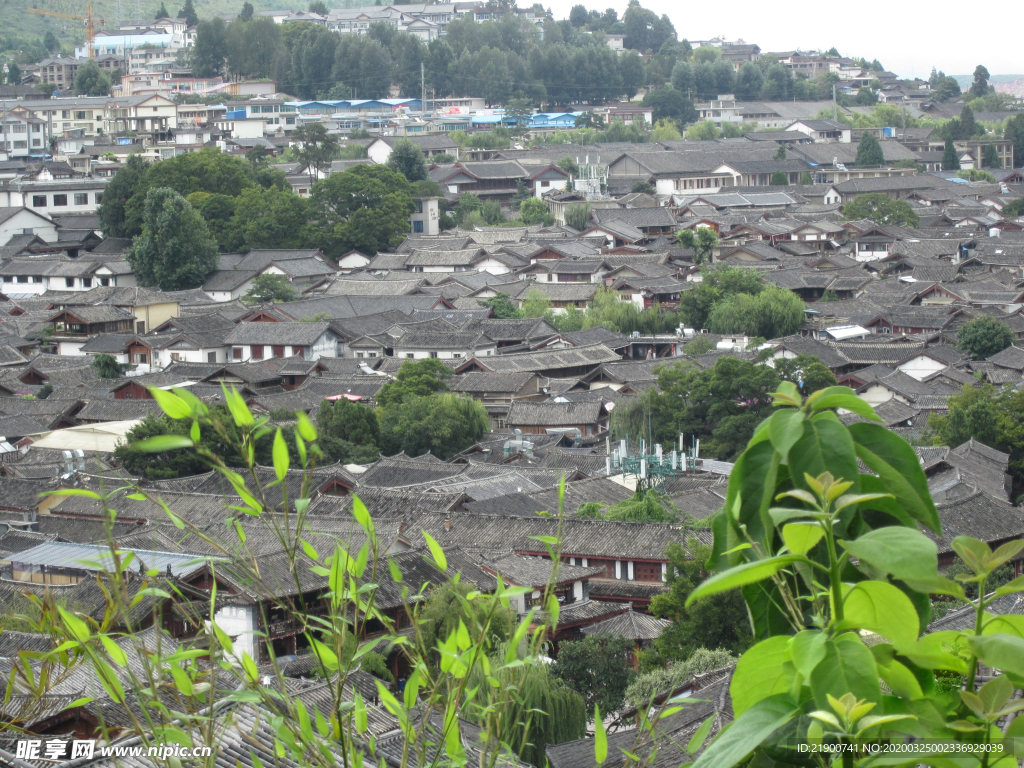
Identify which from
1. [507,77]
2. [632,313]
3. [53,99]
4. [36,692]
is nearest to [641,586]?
[36,692]

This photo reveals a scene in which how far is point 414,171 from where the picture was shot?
3391cm

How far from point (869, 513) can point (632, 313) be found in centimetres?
2297

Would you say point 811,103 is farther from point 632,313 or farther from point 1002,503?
point 1002,503

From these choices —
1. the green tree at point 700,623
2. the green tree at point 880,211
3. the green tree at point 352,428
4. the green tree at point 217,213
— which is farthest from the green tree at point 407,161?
the green tree at point 700,623

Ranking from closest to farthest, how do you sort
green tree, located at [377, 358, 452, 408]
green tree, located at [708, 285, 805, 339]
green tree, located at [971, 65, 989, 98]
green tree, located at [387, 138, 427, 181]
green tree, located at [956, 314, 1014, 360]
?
1. green tree, located at [377, 358, 452, 408]
2. green tree, located at [956, 314, 1014, 360]
3. green tree, located at [708, 285, 805, 339]
4. green tree, located at [387, 138, 427, 181]
5. green tree, located at [971, 65, 989, 98]

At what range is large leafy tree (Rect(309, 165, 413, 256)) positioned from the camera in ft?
98.4

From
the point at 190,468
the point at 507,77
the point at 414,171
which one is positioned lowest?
the point at 190,468

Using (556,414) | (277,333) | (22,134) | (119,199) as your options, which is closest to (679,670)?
(556,414)

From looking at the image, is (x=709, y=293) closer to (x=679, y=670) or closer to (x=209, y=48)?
(x=679, y=670)

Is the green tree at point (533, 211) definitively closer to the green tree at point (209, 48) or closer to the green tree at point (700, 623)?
the green tree at point (209, 48)

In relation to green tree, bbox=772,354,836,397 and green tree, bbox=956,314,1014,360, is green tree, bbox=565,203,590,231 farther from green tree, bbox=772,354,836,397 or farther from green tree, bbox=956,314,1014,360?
green tree, bbox=772,354,836,397

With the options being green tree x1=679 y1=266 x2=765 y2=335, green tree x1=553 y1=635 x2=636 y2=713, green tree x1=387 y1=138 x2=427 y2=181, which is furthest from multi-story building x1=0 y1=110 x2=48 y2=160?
green tree x1=553 y1=635 x2=636 y2=713

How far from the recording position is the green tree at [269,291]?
26000 millimetres

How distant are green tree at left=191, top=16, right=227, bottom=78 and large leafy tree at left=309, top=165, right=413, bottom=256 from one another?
70.1 ft
